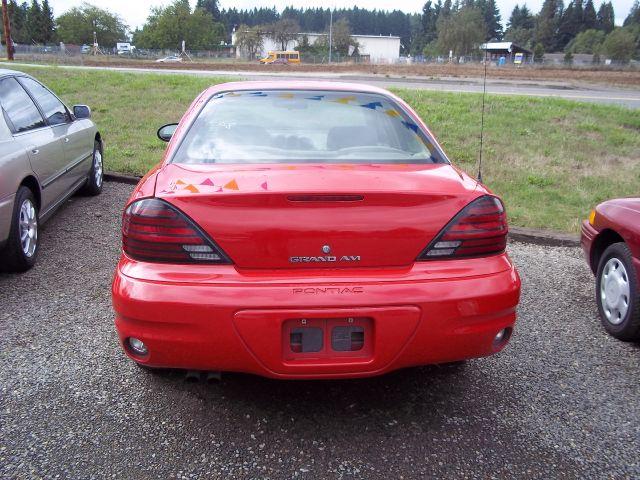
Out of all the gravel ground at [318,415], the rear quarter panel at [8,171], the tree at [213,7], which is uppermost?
the tree at [213,7]

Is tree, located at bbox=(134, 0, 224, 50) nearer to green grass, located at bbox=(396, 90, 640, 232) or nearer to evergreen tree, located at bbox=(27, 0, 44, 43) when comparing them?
evergreen tree, located at bbox=(27, 0, 44, 43)

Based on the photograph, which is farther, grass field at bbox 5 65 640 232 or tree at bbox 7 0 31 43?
tree at bbox 7 0 31 43

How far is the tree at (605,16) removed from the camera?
10250 cm

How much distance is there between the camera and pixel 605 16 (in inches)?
4200

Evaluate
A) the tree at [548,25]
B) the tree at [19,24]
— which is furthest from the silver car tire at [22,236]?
the tree at [548,25]

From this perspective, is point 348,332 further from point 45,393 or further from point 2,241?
point 2,241

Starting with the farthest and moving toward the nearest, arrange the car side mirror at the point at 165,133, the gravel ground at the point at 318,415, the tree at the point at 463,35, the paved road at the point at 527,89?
the tree at the point at 463,35 < the paved road at the point at 527,89 < the car side mirror at the point at 165,133 < the gravel ground at the point at 318,415

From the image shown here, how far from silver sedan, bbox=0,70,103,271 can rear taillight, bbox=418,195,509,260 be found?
3.19 m

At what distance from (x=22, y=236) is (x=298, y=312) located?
124 inches

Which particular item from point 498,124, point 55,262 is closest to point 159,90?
point 498,124

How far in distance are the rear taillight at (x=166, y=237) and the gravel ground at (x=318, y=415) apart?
2.67ft

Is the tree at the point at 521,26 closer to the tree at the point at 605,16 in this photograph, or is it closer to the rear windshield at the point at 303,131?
the tree at the point at 605,16

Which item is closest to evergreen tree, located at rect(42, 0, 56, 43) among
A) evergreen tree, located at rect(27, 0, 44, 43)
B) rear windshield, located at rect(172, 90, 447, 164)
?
evergreen tree, located at rect(27, 0, 44, 43)

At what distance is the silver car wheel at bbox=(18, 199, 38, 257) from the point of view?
434 centimetres
